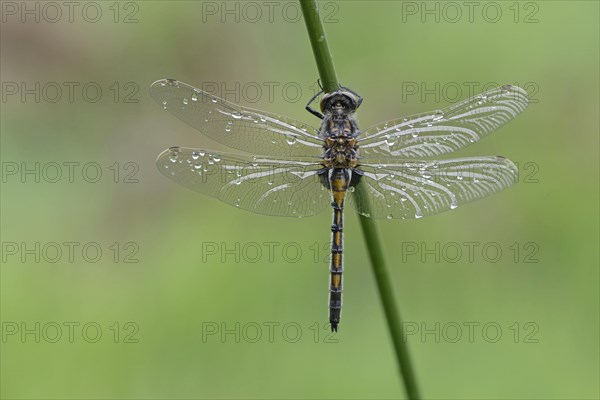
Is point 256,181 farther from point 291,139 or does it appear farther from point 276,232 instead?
point 276,232

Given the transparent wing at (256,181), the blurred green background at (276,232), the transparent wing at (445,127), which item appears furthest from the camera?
the blurred green background at (276,232)

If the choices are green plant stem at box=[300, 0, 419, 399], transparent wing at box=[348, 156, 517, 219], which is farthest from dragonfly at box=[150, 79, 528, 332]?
green plant stem at box=[300, 0, 419, 399]

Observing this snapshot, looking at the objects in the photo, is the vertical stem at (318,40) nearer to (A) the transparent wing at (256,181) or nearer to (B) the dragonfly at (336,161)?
(B) the dragonfly at (336,161)

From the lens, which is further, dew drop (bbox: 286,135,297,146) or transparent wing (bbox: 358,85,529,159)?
dew drop (bbox: 286,135,297,146)

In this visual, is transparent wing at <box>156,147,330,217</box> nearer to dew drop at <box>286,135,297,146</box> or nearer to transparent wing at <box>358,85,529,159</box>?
A: dew drop at <box>286,135,297,146</box>

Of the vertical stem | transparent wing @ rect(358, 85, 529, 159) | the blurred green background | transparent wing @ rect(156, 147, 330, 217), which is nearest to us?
the vertical stem

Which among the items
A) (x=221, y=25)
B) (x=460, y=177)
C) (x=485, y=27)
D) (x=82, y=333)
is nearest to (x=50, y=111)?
(x=221, y=25)

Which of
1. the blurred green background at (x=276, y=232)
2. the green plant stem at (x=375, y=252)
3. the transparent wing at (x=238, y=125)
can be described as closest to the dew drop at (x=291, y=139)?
the transparent wing at (x=238, y=125)
